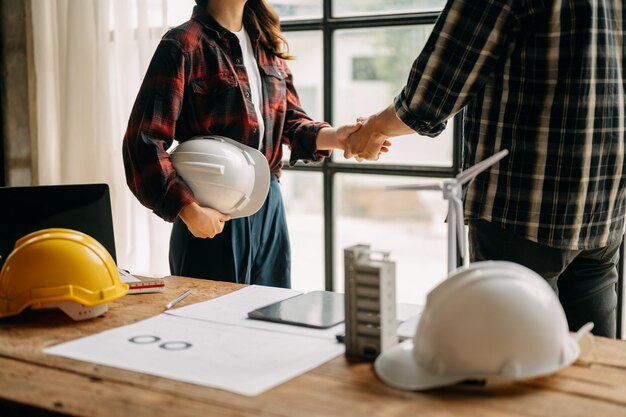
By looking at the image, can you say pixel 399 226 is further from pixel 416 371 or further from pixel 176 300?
pixel 416 371

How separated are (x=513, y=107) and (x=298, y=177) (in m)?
1.70

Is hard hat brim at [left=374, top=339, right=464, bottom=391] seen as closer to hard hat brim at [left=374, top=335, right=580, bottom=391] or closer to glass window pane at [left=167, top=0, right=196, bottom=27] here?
hard hat brim at [left=374, top=335, right=580, bottom=391]

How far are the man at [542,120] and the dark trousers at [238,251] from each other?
68cm

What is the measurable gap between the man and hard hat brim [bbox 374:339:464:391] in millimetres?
513

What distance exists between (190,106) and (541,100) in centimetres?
96

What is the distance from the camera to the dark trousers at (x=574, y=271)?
5.50 feet

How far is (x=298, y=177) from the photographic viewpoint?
3.28 metres

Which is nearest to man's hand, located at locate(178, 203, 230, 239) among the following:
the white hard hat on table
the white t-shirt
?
the white t-shirt

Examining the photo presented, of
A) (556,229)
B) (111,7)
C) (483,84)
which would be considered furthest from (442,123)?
(111,7)

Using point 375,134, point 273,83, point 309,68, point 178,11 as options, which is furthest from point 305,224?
point 375,134

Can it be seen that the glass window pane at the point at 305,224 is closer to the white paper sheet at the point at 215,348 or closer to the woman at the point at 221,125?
the woman at the point at 221,125

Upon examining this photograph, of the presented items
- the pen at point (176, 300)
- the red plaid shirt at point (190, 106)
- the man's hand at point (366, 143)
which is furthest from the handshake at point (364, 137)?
the pen at point (176, 300)

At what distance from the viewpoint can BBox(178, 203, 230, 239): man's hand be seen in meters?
1.94

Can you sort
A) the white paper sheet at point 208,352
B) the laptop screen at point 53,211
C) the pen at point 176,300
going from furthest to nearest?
the laptop screen at point 53,211 → the pen at point 176,300 → the white paper sheet at point 208,352
